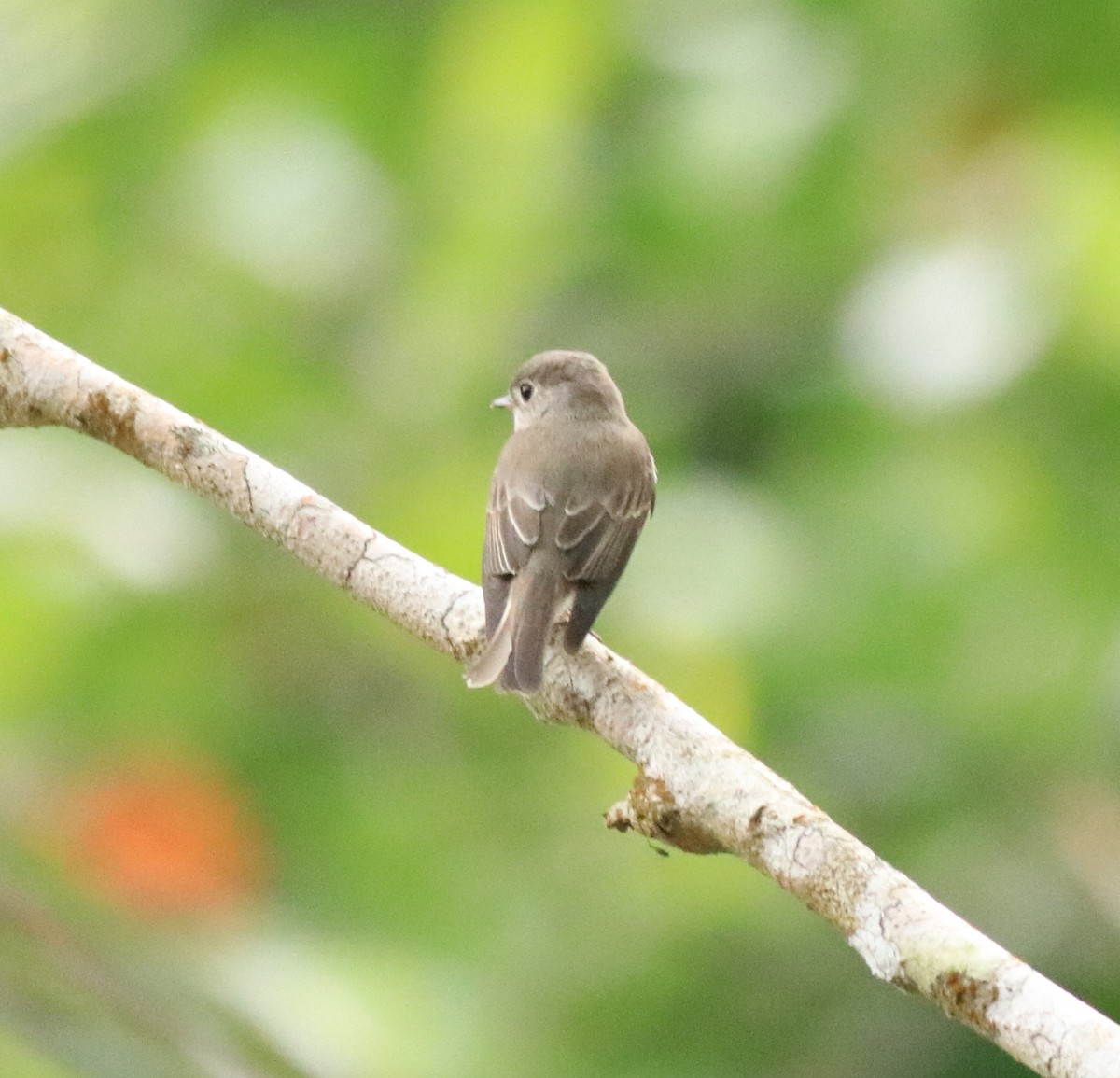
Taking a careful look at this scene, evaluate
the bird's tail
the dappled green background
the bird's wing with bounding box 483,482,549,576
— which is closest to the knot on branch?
the bird's tail

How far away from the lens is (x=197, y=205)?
4.38 meters

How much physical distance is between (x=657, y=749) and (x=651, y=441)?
86.6 inches

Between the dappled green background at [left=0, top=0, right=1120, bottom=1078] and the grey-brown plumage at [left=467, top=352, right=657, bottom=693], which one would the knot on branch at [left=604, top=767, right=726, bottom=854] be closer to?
the grey-brown plumage at [left=467, top=352, right=657, bottom=693]

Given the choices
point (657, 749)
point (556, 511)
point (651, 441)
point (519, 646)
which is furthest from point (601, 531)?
point (657, 749)

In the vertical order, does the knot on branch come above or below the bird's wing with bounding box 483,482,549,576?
below

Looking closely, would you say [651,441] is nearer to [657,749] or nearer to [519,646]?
[519,646]

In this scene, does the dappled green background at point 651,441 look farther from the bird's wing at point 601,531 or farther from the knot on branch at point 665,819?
the knot on branch at point 665,819

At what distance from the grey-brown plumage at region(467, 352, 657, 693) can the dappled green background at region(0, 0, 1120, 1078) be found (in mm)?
232

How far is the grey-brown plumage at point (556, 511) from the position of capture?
10.1 feet

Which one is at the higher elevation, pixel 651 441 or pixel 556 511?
Result: pixel 651 441

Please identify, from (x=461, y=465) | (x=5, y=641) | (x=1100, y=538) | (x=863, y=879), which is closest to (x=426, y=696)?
(x=461, y=465)

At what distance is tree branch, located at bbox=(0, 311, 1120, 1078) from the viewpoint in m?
1.88

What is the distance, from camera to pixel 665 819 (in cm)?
231

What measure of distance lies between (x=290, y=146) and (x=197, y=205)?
0.27 metres
